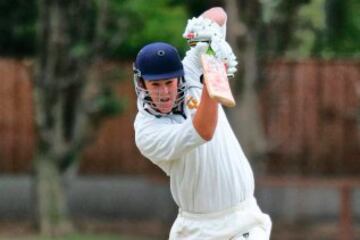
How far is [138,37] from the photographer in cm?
1923

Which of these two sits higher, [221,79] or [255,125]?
[221,79]

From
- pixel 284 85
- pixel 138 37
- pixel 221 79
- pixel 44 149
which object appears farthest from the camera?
pixel 284 85

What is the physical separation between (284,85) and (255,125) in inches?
313

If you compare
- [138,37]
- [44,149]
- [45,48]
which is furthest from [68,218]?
[138,37]

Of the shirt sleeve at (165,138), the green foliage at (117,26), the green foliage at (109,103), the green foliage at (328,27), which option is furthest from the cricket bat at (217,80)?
the green foliage at (109,103)

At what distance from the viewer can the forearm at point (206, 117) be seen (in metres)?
5.30

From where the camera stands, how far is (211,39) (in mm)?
5801

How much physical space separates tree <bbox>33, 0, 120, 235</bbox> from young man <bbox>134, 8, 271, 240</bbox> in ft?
29.4

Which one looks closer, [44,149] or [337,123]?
[44,149]

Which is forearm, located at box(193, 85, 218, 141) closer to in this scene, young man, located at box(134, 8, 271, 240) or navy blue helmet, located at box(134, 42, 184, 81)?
young man, located at box(134, 8, 271, 240)

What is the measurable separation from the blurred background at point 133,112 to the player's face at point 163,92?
19.0ft

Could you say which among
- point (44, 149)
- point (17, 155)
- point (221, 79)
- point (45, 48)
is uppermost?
point (221, 79)

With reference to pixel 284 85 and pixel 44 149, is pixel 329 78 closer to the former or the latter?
pixel 284 85

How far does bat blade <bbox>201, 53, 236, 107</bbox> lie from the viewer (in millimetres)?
5047
